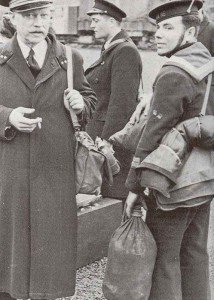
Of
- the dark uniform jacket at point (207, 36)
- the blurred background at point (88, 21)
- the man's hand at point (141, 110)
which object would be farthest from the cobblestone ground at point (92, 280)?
the blurred background at point (88, 21)

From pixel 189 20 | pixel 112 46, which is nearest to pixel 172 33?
pixel 189 20

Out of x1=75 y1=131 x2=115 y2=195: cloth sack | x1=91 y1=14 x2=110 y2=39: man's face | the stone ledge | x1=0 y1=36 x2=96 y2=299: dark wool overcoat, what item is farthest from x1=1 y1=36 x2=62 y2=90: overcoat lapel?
x1=91 y1=14 x2=110 y2=39: man's face

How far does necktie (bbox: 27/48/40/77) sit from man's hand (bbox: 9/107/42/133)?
25cm

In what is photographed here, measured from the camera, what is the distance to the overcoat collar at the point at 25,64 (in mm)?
3506

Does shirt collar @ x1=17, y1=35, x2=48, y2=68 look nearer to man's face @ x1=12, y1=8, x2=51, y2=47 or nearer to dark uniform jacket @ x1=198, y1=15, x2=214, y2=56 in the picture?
man's face @ x1=12, y1=8, x2=51, y2=47

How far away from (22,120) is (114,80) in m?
2.03

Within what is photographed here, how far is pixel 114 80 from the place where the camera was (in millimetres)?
5254

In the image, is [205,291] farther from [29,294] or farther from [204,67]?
[204,67]

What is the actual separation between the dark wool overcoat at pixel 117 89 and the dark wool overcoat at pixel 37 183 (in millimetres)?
1548

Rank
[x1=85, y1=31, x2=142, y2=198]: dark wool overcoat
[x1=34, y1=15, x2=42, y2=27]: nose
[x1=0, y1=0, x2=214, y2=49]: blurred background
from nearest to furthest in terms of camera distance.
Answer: [x1=34, y1=15, x2=42, y2=27]: nose < [x1=85, y1=31, x2=142, y2=198]: dark wool overcoat < [x1=0, y1=0, x2=214, y2=49]: blurred background

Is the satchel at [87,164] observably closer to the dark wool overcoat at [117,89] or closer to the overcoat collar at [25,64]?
the overcoat collar at [25,64]

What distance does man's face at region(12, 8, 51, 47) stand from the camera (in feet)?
11.3

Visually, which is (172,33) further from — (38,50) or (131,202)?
(131,202)

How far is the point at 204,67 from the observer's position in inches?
134
